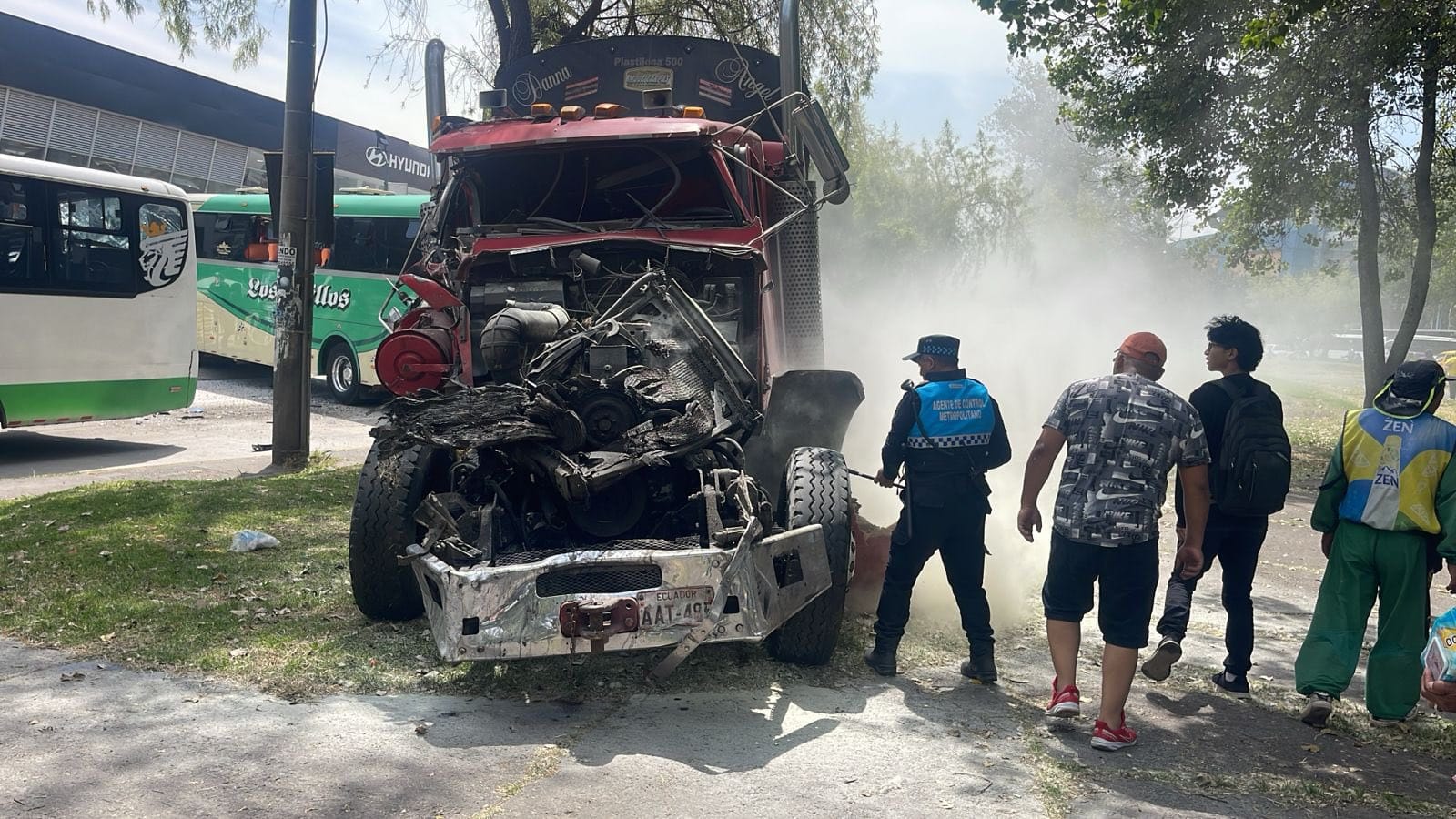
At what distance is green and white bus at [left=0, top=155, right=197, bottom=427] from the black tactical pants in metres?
9.86

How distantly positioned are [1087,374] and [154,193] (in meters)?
14.3

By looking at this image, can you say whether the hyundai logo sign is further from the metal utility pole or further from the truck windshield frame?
the truck windshield frame

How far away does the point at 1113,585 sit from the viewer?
4832 millimetres

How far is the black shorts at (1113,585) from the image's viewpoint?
15.7ft

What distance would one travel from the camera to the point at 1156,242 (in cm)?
6575

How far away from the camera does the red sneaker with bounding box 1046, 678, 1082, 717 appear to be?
15.9ft

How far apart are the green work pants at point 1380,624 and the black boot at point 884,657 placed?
5.64ft

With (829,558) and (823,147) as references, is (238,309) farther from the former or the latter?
(829,558)

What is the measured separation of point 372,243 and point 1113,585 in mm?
14287

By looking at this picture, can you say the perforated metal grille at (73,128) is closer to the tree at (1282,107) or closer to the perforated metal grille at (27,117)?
the perforated metal grille at (27,117)

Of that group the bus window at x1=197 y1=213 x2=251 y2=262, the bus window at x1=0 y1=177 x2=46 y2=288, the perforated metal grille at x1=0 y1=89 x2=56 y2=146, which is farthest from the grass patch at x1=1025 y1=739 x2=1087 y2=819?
the perforated metal grille at x1=0 y1=89 x2=56 y2=146

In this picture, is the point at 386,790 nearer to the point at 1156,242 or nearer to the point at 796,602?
the point at 796,602

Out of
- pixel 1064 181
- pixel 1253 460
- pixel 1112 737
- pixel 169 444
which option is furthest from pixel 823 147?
pixel 1064 181

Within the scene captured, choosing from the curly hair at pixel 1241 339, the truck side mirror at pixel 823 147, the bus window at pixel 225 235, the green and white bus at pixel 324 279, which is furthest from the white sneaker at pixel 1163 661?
the bus window at pixel 225 235
